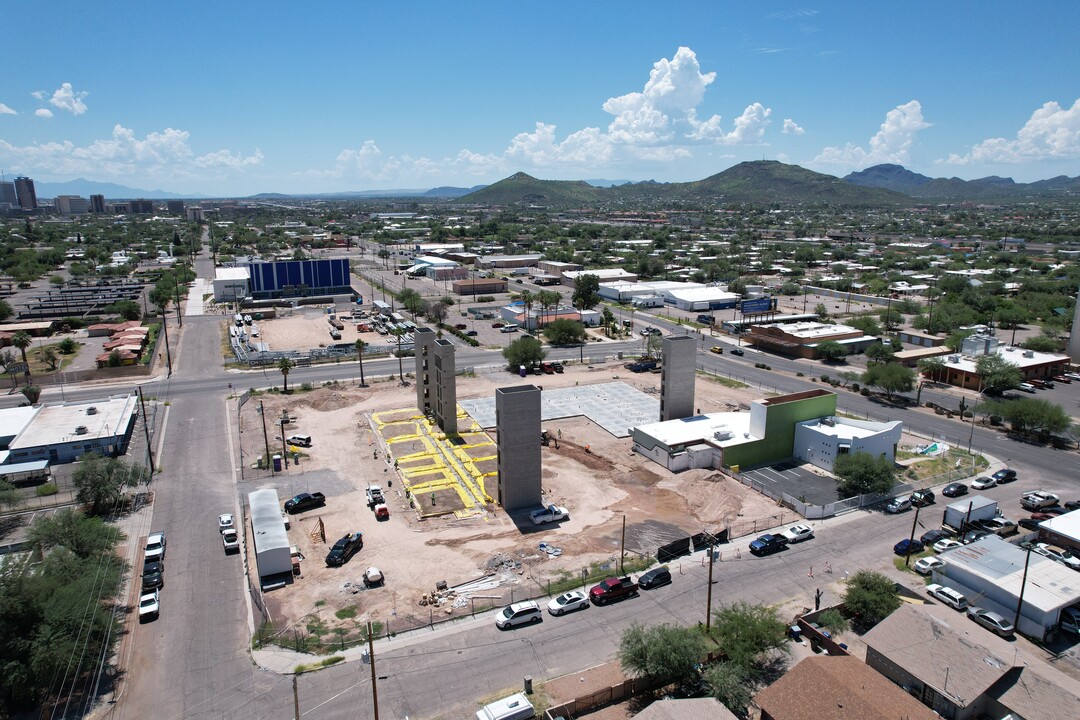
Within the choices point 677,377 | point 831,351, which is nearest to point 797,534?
point 677,377

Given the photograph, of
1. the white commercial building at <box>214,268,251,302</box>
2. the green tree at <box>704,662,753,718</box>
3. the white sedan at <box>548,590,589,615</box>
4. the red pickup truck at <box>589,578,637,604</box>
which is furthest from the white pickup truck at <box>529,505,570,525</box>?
the white commercial building at <box>214,268,251,302</box>

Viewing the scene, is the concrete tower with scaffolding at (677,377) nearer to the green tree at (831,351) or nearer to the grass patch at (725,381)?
the grass patch at (725,381)

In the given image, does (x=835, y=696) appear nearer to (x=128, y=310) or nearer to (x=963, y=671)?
(x=963, y=671)

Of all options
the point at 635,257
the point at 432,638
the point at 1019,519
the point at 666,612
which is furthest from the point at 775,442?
the point at 635,257

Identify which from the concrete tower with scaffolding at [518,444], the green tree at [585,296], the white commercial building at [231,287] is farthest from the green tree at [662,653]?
the white commercial building at [231,287]

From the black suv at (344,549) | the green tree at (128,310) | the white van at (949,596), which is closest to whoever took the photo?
the white van at (949,596)
